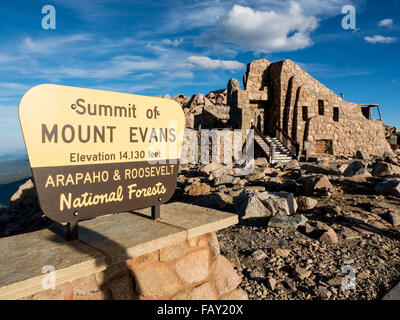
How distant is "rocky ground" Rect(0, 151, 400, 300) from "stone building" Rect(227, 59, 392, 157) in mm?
9165

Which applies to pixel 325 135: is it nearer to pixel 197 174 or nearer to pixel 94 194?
pixel 197 174

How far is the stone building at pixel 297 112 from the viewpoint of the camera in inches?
669

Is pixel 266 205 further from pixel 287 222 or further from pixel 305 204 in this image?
pixel 305 204

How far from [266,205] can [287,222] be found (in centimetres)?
69

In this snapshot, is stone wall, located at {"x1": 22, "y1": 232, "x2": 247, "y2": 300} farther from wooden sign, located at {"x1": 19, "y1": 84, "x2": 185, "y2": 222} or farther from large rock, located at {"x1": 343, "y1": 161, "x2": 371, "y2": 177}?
large rock, located at {"x1": 343, "y1": 161, "x2": 371, "y2": 177}

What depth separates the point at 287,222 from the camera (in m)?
4.76

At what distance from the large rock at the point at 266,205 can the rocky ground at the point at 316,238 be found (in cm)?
2

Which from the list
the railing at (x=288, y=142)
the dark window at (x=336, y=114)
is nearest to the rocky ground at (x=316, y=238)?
the railing at (x=288, y=142)

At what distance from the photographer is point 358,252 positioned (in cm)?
392

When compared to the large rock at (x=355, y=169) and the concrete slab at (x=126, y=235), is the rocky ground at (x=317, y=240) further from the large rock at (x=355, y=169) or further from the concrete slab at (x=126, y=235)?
the concrete slab at (x=126, y=235)

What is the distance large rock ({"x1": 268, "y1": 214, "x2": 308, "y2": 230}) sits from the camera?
4688 mm

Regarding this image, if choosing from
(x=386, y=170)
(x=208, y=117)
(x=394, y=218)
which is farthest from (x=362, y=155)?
(x=394, y=218)

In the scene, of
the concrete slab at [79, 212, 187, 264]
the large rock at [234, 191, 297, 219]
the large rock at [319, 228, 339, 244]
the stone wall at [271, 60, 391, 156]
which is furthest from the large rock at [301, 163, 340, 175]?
the concrete slab at [79, 212, 187, 264]
